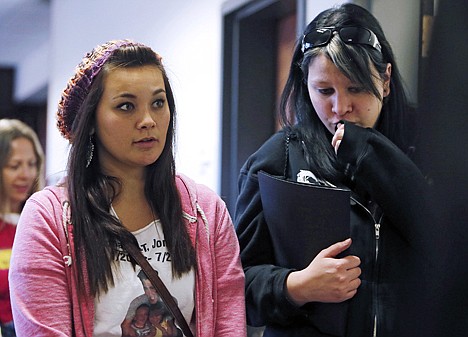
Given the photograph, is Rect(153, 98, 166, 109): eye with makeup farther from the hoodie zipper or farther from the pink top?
the pink top

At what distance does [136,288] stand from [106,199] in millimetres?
205

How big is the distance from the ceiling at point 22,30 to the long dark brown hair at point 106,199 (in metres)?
5.92

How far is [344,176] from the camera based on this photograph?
1529 millimetres

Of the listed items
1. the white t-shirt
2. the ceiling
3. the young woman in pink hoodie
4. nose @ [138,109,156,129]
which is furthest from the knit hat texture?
the ceiling

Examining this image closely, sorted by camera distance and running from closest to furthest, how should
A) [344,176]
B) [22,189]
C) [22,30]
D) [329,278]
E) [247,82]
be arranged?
1. [329,278]
2. [344,176]
3. [22,189]
4. [247,82]
5. [22,30]

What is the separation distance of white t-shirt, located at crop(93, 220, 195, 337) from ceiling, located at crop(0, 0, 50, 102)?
6.06 m

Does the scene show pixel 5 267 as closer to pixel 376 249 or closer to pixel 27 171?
pixel 27 171

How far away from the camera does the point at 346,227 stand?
1.44 metres

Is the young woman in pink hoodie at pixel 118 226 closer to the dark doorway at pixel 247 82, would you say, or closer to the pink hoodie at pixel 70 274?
the pink hoodie at pixel 70 274

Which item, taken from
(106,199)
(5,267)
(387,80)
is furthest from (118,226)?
(5,267)

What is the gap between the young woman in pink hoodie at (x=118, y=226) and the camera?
142cm

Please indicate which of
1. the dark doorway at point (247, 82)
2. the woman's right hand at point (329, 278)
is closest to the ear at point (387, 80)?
the woman's right hand at point (329, 278)

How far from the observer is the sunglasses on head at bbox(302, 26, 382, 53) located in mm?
1534

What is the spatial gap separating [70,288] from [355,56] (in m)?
0.74
